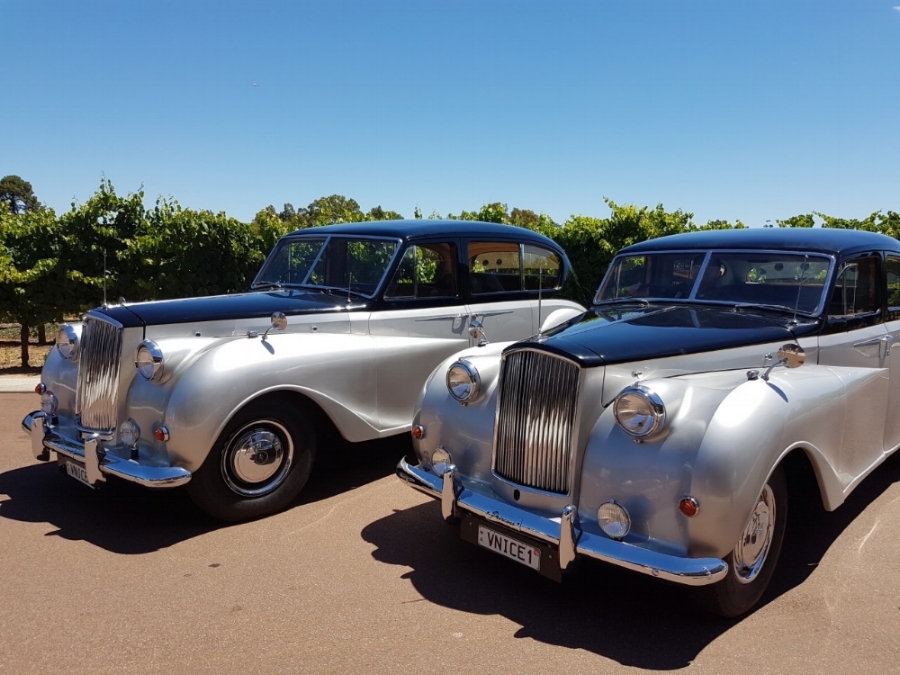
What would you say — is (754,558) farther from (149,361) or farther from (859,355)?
(149,361)

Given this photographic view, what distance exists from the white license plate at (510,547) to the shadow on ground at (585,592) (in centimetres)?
21

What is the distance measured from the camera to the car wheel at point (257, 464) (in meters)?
4.79

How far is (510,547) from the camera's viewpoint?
3.75 m

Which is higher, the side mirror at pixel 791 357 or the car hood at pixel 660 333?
the car hood at pixel 660 333

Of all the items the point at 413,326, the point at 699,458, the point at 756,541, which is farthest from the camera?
the point at 413,326

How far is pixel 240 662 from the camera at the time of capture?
3250mm

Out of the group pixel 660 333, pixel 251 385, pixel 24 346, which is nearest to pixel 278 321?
pixel 251 385

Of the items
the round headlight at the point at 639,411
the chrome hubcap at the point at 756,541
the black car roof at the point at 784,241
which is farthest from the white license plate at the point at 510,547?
the black car roof at the point at 784,241

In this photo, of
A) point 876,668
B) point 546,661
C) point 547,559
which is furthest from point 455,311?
point 876,668

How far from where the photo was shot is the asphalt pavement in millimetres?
3271

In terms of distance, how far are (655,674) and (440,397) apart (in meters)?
1.92

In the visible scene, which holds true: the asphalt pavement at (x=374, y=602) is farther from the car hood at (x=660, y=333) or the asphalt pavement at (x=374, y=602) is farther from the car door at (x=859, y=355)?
the car hood at (x=660, y=333)

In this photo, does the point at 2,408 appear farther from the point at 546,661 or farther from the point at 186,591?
the point at 546,661

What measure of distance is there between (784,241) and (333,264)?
3532 mm
